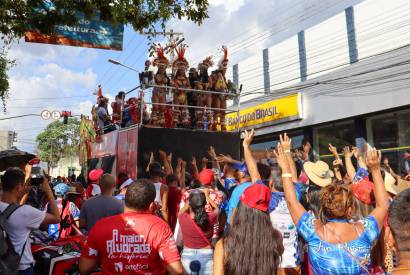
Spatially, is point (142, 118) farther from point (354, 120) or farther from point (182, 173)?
point (354, 120)

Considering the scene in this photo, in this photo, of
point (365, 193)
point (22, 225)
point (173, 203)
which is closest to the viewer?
point (22, 225)

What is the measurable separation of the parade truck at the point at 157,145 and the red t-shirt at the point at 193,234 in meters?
4.09

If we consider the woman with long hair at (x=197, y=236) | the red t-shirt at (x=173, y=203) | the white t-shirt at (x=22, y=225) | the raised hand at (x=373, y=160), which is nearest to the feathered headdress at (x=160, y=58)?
the red t-shirt at (x=173, y=203)

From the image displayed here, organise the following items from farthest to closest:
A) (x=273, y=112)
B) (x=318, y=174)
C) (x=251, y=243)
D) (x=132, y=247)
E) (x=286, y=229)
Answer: (x=273, y=112)
(x=318, y=174)
(x=286, y=229)
(x=132, y=247)
(x=251, y=243)

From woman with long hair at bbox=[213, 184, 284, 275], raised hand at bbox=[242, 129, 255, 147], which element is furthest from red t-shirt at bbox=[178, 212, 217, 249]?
woman with long hair at bbox=[213, 184, 284, 275]

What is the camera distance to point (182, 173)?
762cm

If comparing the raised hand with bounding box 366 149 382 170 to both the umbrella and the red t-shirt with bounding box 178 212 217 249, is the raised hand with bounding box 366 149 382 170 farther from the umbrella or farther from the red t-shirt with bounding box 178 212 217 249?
the umbrella

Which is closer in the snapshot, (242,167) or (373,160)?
(373,160)

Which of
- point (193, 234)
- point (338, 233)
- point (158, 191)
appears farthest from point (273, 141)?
point (338, 233)

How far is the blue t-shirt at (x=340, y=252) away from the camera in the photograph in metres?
2.54

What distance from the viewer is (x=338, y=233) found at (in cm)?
263

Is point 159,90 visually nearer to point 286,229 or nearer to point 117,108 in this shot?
point 117,108

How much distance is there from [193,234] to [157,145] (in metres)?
4.53

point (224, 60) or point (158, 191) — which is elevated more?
point (224, 60)
